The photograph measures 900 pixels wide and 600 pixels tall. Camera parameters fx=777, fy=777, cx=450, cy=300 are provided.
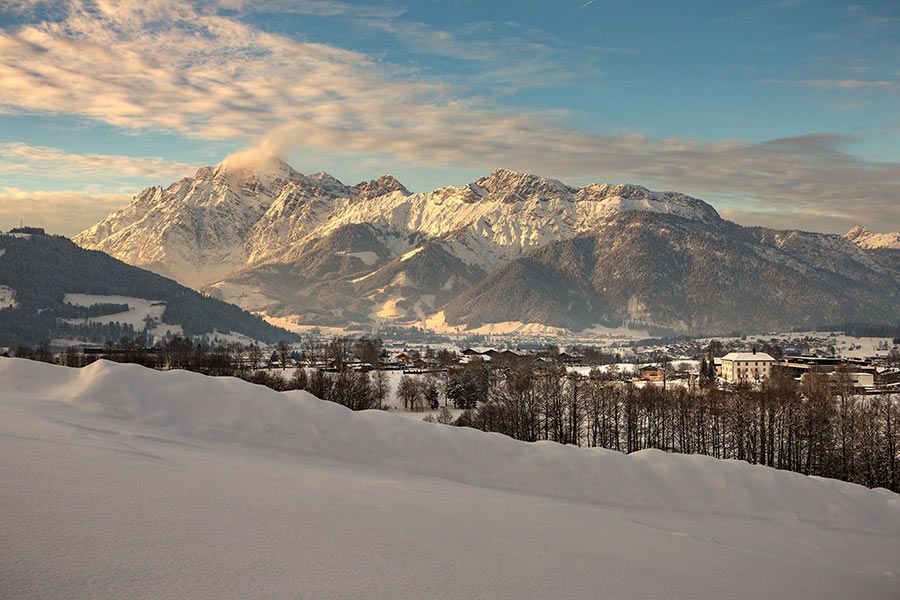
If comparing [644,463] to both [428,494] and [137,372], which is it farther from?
[137,372]

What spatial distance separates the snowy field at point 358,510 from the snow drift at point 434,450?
0.10 meters

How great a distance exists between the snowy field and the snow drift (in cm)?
10

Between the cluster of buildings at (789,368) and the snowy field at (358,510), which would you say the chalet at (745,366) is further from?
the snowy field at (358,510)

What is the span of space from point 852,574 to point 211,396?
2390cm

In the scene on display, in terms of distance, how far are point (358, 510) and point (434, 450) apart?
43.6 feet

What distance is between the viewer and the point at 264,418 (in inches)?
1229

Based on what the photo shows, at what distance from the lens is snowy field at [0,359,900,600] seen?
13.1 meters

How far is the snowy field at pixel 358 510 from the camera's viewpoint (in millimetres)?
13109

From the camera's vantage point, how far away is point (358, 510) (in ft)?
59.6

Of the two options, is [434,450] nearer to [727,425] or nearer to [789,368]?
[727,425]

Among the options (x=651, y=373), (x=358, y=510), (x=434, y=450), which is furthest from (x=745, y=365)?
(x=358, y=510)

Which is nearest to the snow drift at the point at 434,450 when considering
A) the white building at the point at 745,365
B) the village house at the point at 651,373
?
the village house at the point at 651,373

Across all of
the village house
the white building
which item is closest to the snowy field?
the village house

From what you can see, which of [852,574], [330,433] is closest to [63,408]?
[330,433]
